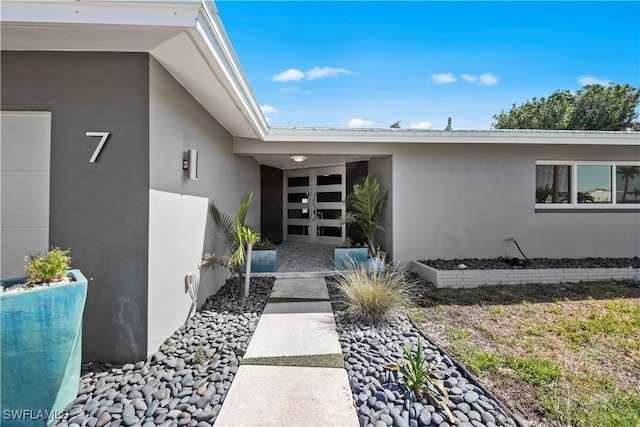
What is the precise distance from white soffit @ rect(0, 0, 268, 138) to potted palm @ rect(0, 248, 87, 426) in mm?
2140

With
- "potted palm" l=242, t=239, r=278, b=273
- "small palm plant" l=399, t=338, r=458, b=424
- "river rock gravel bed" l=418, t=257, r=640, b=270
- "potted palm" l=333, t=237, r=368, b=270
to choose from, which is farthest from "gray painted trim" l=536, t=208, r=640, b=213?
"potted palm" l=242, t=239, r=278, b=273

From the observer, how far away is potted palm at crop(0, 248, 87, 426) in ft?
7.20

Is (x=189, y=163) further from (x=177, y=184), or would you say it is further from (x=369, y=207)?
(x=369, y=207)

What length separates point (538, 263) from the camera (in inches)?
281

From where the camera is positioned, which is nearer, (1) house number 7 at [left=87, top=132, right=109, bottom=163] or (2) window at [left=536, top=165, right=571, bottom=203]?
(1) house number 7 at [left=87, top=132, right=109, bottom=163]

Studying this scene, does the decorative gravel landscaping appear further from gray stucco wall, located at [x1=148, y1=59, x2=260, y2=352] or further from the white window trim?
the white window trim

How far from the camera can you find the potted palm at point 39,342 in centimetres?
219

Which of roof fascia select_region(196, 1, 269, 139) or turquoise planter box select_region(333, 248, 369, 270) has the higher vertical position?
roof fascia select_region(196, 1, 269, 139)

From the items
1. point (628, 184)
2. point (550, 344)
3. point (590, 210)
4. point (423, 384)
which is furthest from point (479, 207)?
point (423, 384)

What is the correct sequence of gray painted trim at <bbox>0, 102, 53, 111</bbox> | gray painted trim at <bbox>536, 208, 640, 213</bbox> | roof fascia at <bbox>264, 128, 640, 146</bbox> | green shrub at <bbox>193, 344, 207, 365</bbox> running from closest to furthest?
gray painted trim at <bbox>0, 102, 53, 111</bbox> < green shrub at <bbox>193, 344, 207, 365</bbox> < roof fascia at <bbox>264, 128, 640, 146</bbox> < gray painted trim at <bbox>536, 208, 640, 213</bbox>

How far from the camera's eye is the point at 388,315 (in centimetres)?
427

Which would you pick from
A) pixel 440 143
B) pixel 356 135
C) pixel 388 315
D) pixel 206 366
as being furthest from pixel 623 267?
pixel 206 366

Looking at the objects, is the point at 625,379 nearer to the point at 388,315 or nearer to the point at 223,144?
the point at 388,315

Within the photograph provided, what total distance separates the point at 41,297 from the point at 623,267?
1062 centimetres
